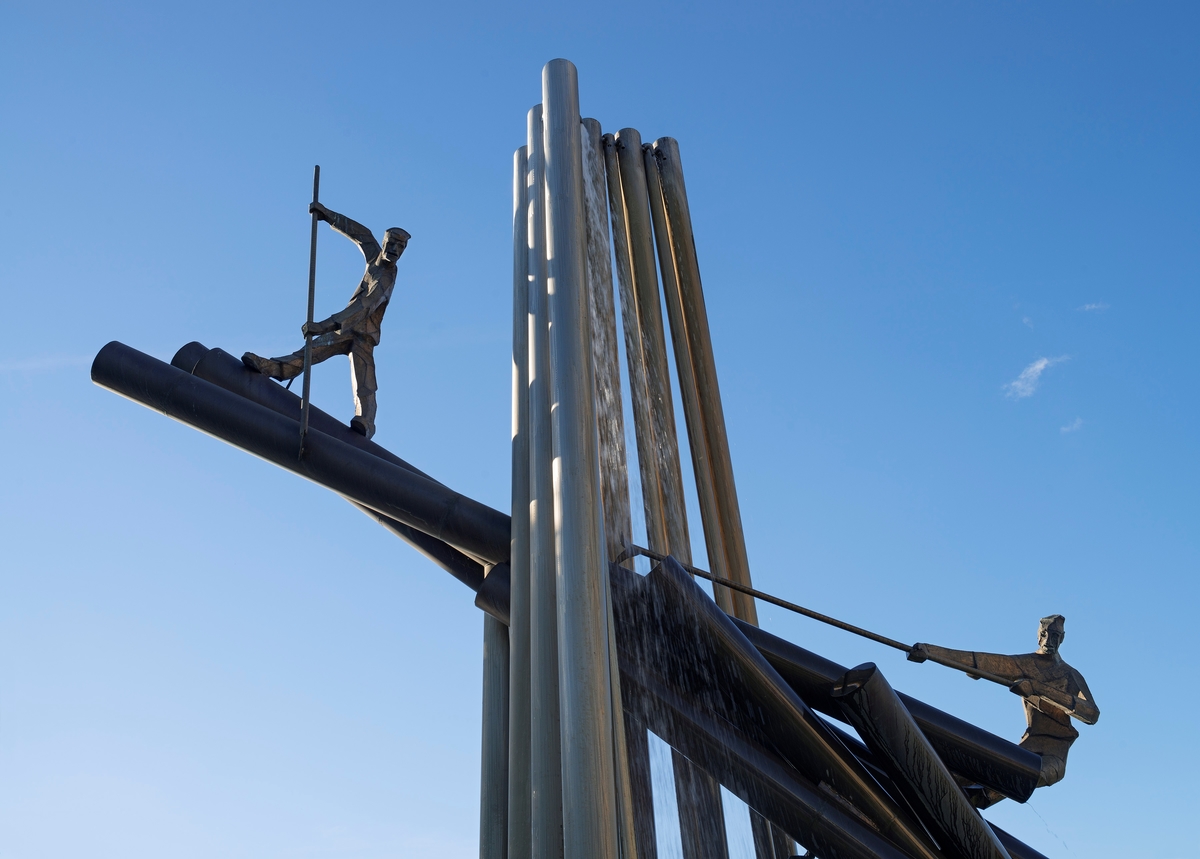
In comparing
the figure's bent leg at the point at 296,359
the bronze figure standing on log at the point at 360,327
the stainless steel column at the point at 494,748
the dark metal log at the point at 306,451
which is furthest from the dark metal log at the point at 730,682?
the figure's bent leg at the point at 296,359

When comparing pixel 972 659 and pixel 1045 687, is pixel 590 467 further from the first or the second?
pixel 1045 687

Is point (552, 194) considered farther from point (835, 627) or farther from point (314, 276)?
point (835, 627)

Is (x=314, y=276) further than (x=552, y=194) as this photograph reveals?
Yes

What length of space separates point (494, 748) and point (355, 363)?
116 inches

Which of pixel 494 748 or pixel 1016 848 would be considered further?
pixel 494 748

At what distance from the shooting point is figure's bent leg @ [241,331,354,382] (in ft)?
26.9

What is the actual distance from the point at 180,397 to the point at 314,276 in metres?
1.20

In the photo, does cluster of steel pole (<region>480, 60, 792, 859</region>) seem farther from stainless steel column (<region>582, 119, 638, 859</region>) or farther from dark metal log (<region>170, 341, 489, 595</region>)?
dark metal log (<region>170, 341, 489, 595</region>)

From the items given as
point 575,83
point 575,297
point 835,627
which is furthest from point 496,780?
point 575,83

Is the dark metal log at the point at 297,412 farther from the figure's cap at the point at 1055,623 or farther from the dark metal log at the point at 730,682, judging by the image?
the figure's cap at the point at 1055,623

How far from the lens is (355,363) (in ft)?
28.3

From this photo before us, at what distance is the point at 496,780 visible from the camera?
761cm

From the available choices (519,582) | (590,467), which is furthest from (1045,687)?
(519,582)

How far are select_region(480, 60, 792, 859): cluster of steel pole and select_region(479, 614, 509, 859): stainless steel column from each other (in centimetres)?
2
